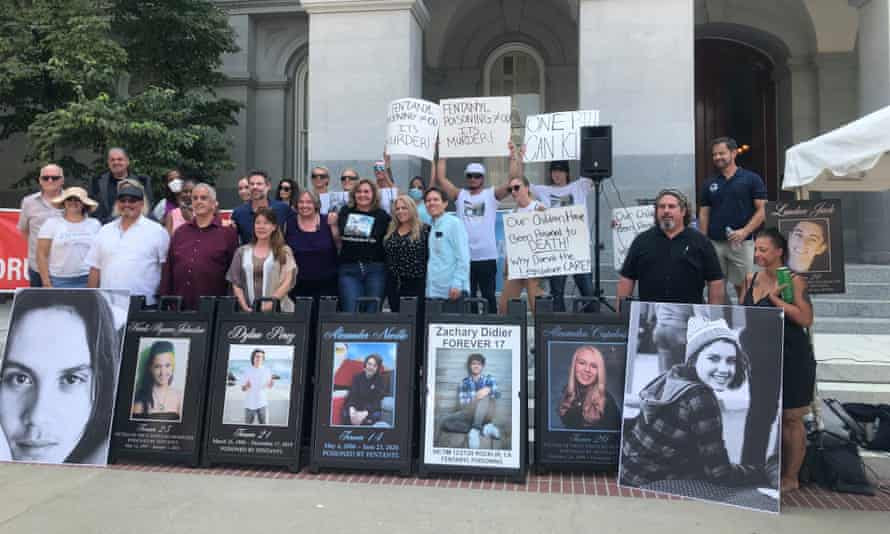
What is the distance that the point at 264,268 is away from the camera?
545 centimetres

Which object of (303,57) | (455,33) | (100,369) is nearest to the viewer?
(100,369)

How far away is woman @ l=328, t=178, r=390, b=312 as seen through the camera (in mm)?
5941

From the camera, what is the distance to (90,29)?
12.8 meters

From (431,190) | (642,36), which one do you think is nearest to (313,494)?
(431,190)

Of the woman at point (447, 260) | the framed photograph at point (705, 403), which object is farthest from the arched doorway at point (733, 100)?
the framed photograph at point (705, 403)

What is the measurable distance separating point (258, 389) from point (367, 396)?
0.82 metres

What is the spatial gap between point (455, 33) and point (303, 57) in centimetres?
370

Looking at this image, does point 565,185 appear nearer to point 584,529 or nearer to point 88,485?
point 584,529

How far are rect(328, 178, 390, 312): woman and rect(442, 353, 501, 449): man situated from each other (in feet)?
4.86

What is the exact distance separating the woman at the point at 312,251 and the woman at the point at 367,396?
4.14 ft

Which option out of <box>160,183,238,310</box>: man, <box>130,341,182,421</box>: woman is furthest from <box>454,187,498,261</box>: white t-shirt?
<box>130,341,182,421</box>: woman

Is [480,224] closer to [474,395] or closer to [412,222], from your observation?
[412,222]

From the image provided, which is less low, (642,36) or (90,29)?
(90,29)

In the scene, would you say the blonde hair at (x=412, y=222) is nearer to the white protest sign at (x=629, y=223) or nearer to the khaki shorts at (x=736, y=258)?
the khaki shorts at (x=736, y=258)
